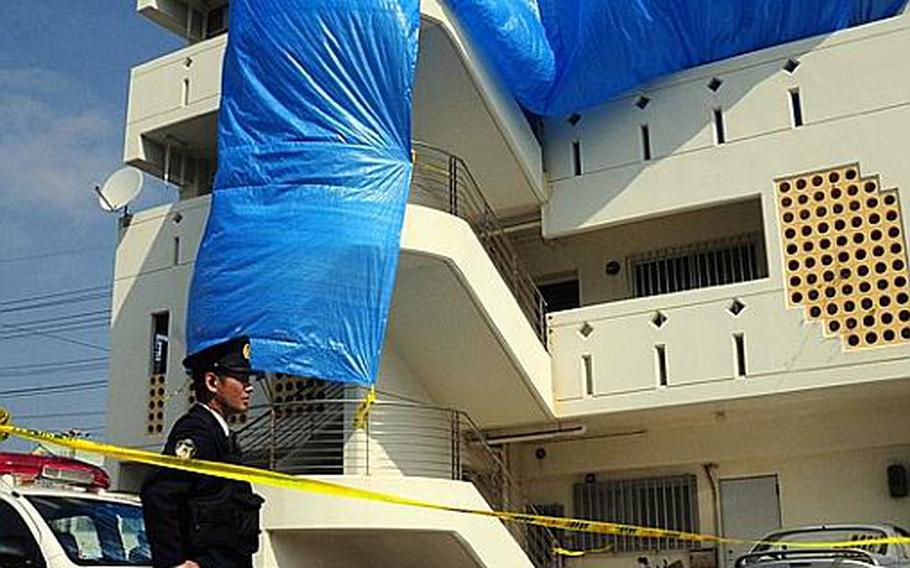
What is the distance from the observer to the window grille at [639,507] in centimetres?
1521

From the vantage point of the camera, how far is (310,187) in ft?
39.8

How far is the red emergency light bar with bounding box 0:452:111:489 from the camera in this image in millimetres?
7672

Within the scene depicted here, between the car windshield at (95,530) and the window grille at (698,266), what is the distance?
31.5ft

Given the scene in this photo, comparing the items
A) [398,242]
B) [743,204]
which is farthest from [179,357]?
[743,204]

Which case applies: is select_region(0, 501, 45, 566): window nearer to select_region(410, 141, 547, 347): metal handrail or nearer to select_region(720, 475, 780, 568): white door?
select_region(410, 141, 547, 347): metal handrail

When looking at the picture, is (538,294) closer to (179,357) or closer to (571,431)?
(571,431)

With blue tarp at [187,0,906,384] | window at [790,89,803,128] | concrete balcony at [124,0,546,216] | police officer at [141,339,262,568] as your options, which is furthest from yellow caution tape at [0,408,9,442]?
window at [790,89,803,128]

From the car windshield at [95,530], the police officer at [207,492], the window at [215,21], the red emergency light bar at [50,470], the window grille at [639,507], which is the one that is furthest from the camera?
the window at [215,21]

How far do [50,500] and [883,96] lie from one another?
10412mm

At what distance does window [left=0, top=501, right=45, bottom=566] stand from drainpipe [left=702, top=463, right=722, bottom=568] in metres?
10.2

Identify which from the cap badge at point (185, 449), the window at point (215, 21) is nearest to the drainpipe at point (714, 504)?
the window at point (215, 21)

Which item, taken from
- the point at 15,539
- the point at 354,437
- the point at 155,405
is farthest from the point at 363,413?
the point at 15,539

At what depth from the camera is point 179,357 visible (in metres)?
15.1

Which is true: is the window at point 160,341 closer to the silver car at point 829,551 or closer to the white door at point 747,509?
the white door at point 747,509
